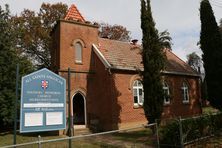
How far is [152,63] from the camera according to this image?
17500 millimetres

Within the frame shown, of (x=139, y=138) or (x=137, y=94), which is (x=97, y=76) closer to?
(x=137, y=94)

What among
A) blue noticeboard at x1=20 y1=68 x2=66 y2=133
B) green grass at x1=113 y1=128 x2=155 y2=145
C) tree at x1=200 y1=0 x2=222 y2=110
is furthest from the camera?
tree at x1=200 y1=0 x2=222 y2=110

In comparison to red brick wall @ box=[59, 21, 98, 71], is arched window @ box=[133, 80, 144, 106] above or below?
below

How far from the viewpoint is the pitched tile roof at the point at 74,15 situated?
77.0 feet

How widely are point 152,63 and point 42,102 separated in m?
10.2

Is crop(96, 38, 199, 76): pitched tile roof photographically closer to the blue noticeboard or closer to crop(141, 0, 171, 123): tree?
crop(141, 0, 171, 123): tree

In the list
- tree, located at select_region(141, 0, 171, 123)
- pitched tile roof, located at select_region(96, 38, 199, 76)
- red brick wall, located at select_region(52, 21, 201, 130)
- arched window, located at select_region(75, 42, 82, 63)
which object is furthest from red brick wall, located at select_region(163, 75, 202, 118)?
arched window, located at select_region(75, 42, 82, 63)

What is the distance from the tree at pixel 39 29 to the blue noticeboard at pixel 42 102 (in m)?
29.7

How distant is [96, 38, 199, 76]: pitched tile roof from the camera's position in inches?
871

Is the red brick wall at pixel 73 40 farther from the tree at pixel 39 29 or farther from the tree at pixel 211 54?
the tree at pixel 39 29

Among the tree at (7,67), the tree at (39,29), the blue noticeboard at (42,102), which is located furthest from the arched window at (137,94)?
the tree at (39,29)

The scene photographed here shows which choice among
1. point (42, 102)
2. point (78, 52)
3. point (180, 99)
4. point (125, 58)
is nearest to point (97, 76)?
point (78, 52)

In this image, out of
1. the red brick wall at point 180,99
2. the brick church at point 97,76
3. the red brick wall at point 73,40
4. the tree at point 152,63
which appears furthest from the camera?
the red brick wall at point 180,99

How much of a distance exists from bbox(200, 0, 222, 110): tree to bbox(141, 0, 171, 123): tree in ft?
13.3
